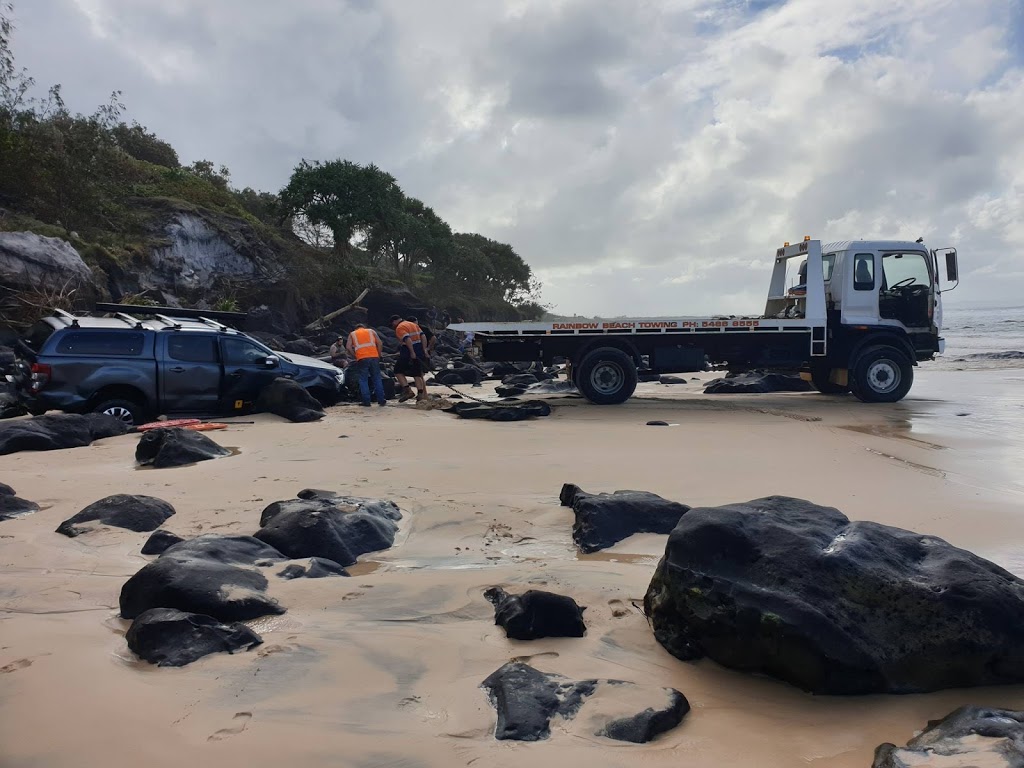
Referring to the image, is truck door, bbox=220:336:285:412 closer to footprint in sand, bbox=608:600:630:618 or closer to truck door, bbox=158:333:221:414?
truck door, bbox=158:333:221:414

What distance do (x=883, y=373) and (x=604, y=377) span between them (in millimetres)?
5014

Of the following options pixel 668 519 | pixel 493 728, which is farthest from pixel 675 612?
pixel 668 519

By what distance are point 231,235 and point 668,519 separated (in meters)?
26.6

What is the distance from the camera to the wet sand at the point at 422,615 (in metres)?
2.41

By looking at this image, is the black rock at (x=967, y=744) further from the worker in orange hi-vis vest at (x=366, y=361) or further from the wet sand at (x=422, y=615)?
the worker in orange hi-vis vest at (x=366, y=361)

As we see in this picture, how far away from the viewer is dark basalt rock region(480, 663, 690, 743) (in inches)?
98.4

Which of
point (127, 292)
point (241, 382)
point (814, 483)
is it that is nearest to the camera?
point (814, 483)

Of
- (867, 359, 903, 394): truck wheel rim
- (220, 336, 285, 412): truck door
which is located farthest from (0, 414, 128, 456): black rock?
(867, 359, 903, 394): truck wheel rim

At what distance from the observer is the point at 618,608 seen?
3.65 metres

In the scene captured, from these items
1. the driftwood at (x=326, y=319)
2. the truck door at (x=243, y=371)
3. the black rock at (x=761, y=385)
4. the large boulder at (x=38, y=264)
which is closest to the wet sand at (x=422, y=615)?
the truck door at (x=243, y=371)

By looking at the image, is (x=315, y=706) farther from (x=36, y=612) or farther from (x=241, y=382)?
(x=241, y=382)

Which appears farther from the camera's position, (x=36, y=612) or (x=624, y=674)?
(x=36, y=612)

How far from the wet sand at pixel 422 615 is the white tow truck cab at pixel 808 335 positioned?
4836 millimetres

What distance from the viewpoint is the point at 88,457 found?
7598mm
